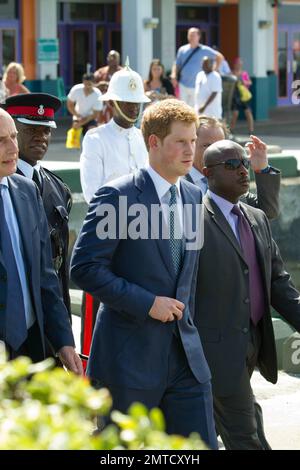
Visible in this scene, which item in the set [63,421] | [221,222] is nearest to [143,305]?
[221,222]

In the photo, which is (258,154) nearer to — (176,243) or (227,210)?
(227,210)

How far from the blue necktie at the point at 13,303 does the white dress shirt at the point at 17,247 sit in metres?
0.03

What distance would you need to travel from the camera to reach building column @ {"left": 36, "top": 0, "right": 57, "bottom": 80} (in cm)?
3044

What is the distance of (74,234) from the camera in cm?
1135

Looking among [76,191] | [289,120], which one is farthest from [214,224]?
[289,120]

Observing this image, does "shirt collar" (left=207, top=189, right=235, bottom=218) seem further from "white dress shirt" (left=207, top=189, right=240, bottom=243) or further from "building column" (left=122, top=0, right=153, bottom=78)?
"building column" (left=122, top=0, right=153, bottom=78)

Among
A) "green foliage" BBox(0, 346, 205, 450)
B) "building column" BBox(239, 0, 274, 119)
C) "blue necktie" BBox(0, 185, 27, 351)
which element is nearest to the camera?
"green foliage" BBox(0, 346, 205, 450)

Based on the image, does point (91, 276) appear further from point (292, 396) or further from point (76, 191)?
point (76, 191)

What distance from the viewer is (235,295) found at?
554 centimetres

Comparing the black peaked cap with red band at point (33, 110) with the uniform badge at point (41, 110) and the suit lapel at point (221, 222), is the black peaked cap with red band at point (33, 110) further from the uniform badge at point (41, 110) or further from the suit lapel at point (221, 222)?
the suit lapel at point (221, 222)

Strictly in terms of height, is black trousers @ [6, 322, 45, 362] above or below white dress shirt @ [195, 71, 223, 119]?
below

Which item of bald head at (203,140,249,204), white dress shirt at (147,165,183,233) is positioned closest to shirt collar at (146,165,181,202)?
white dress shirt at (147,165,183,233)

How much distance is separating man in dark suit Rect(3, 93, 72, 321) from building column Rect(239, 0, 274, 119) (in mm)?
27452

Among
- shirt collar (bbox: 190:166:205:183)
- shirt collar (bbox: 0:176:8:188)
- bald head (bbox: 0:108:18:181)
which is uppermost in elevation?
bald head (bbox: 0:108:18:181)
